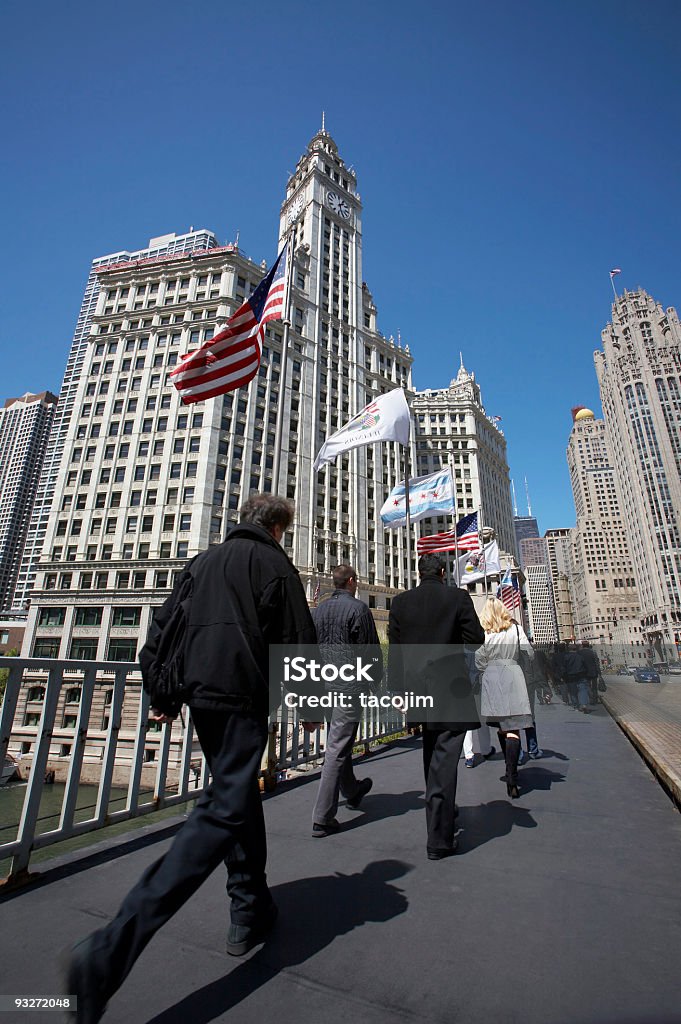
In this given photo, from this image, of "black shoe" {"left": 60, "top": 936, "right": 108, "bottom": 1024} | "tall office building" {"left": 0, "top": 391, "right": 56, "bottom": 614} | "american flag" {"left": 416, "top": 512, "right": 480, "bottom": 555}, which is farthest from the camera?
"tall office building" {"left": 0, "top": 391, "right": 56, "bottom": 614}

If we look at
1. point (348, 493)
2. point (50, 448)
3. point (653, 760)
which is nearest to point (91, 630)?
point (348, 493)

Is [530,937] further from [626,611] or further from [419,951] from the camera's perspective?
[626,611]

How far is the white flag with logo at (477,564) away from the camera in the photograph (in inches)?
898

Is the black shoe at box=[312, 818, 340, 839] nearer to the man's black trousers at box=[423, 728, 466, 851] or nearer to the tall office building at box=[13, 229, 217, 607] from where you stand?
the man's black trousers at box=[423, 728, 466, 851]

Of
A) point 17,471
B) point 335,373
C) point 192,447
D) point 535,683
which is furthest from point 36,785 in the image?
point 17,471

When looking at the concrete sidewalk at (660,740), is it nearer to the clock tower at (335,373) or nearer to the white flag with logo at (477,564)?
the white flag with logo at (477,564)

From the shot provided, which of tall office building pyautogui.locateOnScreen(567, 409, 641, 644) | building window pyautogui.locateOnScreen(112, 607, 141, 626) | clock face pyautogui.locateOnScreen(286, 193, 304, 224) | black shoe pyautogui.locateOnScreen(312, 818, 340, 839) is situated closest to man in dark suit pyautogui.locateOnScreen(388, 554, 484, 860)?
black shoe pyautogui.locateOnScreen(312, 818, 340, 839)

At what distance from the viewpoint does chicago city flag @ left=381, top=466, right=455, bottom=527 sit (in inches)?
672

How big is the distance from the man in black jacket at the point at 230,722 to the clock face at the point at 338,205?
7746cm

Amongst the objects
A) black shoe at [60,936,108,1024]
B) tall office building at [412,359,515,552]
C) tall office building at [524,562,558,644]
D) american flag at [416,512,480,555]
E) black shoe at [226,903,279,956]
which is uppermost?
tall office building at [412,359,515,552]

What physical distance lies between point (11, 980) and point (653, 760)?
21.3ft

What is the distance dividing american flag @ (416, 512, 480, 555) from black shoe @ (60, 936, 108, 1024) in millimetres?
17830

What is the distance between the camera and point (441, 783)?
346 centimetres

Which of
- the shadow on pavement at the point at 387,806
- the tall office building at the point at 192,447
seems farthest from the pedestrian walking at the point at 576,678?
the tall office building at the point at 192,447
